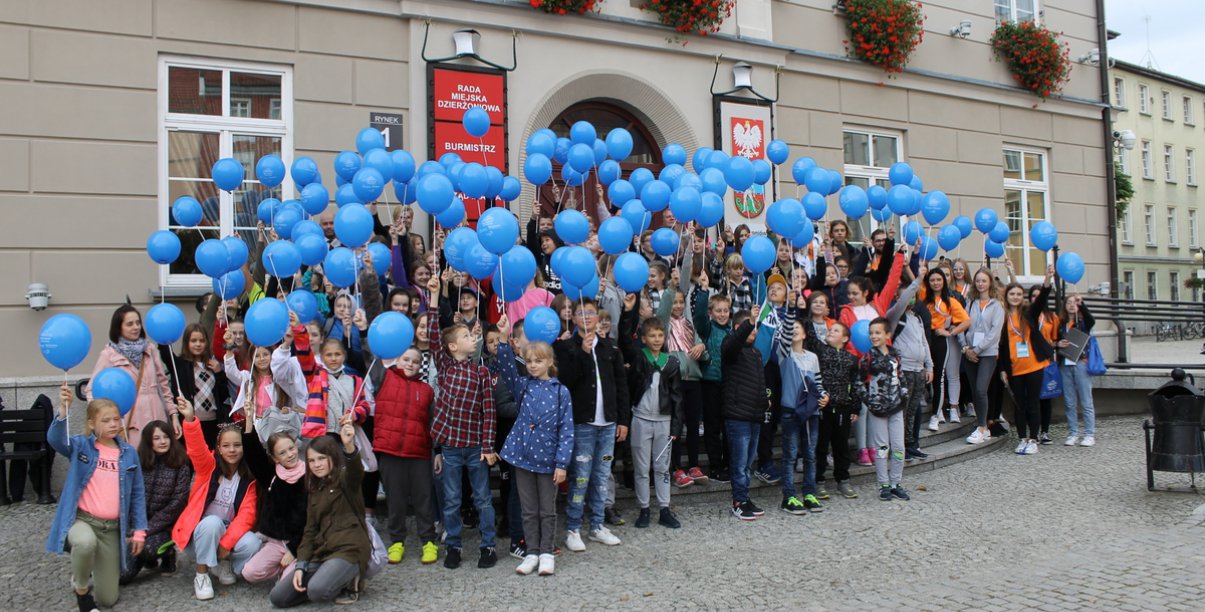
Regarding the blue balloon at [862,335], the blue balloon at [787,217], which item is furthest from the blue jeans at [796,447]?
the blue balloon at [787,217]

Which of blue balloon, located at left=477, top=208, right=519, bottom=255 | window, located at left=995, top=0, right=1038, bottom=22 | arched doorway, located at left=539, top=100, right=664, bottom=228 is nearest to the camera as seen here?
blue balloon, located at left=477, top=208, right=519, bottom=255

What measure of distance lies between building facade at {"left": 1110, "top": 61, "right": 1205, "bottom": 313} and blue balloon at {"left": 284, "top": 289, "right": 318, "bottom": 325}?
41.3 meters

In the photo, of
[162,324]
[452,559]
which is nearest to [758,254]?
[452,559]

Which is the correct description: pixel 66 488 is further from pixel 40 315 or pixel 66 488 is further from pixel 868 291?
pixel 868 291

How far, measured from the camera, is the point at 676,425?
6555mm

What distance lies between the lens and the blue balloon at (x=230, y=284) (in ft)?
20.9

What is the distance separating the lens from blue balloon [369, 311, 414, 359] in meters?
5.23

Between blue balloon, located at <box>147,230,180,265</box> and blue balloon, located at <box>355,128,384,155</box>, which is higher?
blue balloon, located at <box>355,128,384,155</box>

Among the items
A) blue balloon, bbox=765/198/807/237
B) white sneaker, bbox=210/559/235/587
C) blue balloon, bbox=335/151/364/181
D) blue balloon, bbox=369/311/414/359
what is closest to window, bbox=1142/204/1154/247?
blue balloon, bbox=765/198/807/237

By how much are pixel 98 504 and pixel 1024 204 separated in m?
13.0

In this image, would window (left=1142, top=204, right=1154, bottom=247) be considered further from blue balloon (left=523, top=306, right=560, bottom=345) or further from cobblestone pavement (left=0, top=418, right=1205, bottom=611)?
blue balloon (left=523, top=306, right=560, bottom=345)

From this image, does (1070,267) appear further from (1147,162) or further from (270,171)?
(1147,162)

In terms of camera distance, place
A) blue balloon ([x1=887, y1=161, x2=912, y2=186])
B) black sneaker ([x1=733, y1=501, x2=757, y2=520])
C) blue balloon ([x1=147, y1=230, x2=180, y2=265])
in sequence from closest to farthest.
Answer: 1. black sneaker ([x1=733, y1=501, x2=757, y2=520])
2. blue balloon ([x1=147, y1=230, x2=180, y2=265])
3. blue balloon ([x1=887, y1=161, x2=912, y2=186])

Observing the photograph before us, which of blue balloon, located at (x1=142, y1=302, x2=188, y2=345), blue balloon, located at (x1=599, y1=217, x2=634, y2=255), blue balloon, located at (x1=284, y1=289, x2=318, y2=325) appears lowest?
blue balloon, located at (x1=142, y1=302, x2=188, y2=345)
